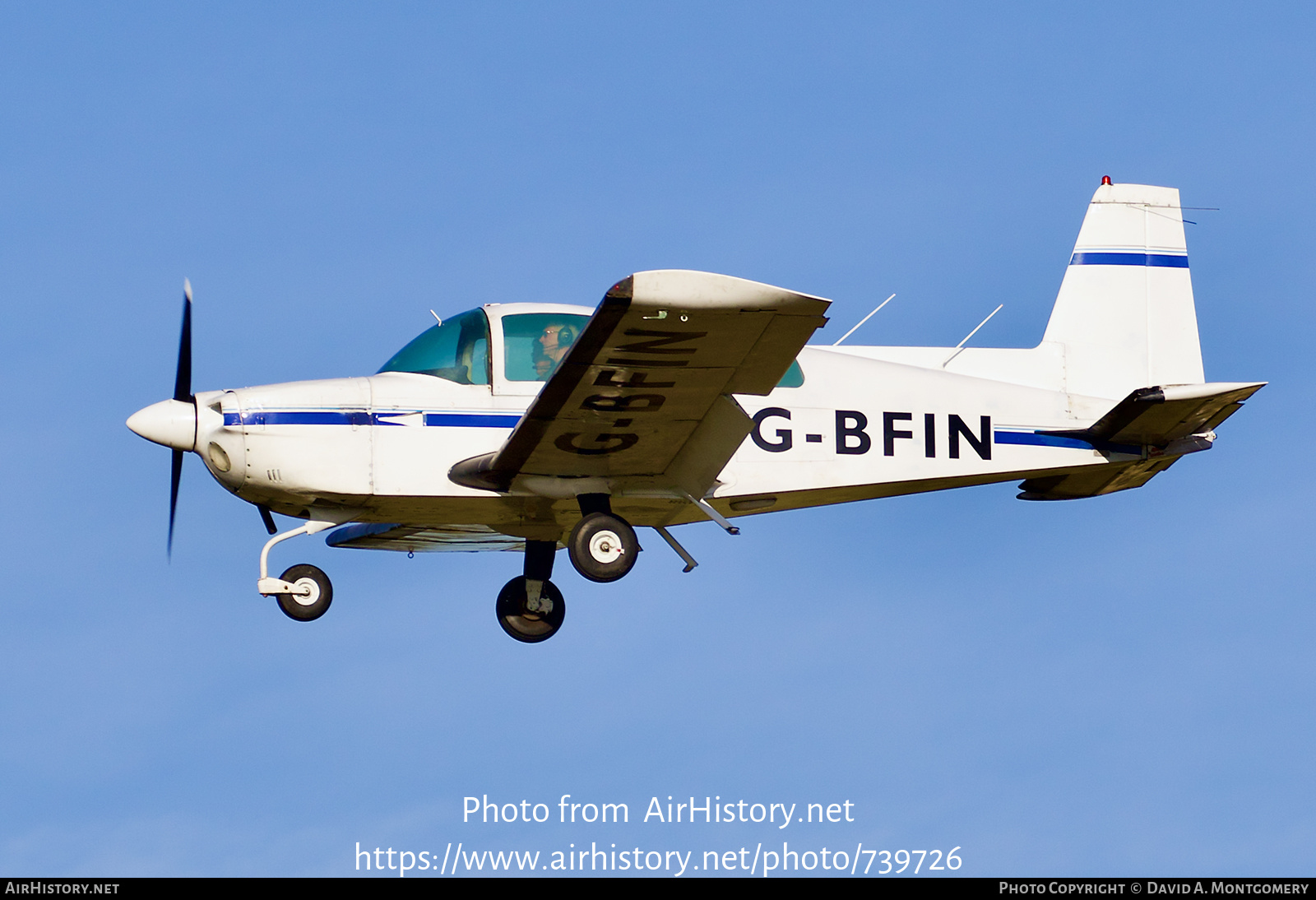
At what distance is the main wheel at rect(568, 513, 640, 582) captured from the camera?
14.8 meters

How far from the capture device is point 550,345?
50.0ft

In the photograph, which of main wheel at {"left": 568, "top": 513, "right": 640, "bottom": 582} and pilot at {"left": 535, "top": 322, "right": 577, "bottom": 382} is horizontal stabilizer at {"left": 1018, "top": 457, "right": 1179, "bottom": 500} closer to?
main wheel at {"left": 568, "top": 513, "right": 640, "bottom": 582}

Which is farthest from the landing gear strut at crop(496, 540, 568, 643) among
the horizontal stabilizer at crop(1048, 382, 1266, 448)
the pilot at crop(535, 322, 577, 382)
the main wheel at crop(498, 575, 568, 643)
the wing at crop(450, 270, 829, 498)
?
the horizontal stabilizer at crop(1048, 382, 1266, 448)

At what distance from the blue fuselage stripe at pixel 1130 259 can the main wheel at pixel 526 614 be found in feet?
19.6

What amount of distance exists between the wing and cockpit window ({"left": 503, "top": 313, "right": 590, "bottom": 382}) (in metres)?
0.81

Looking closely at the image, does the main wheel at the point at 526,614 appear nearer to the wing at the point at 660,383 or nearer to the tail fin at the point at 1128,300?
the wing at the point at 660,383

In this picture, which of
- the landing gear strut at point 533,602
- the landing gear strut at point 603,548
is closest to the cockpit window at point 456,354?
the landing gear strut at point 603,548

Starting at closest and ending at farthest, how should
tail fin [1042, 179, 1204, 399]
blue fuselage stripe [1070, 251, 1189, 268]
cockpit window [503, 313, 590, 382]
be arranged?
cockpit window [503, 313, 590, 382] → tail fin [1042, 179, 1204, 399] → blue fuselage stripe [1070, 251, 1189, 268]

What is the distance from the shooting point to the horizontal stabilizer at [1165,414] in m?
15.9

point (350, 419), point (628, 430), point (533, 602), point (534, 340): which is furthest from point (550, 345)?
point (533, 602)

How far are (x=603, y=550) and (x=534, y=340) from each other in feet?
5.99

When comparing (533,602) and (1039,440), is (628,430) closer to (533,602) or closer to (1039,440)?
(533,602)
